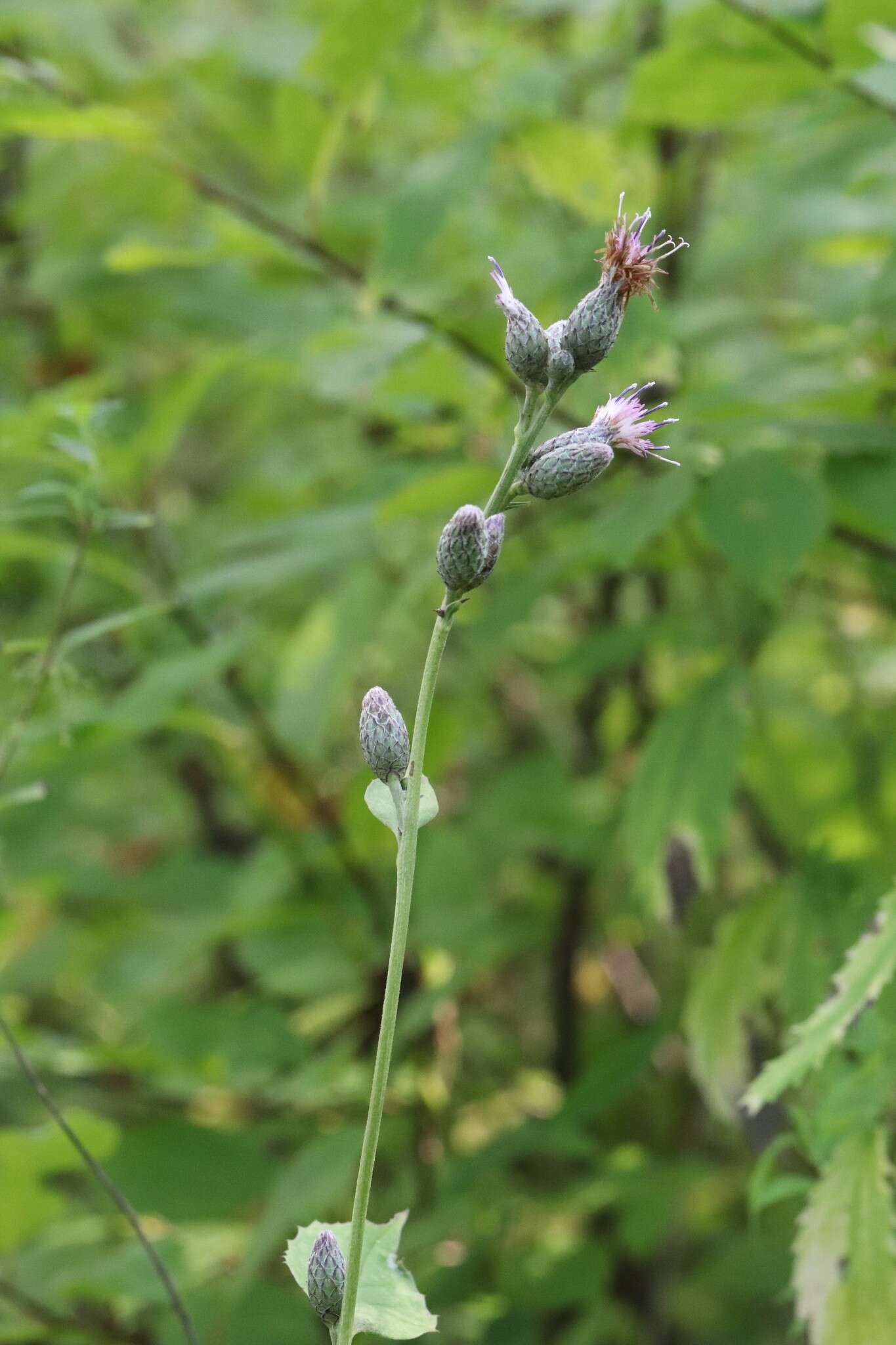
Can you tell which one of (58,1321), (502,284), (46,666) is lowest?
(58,1321)

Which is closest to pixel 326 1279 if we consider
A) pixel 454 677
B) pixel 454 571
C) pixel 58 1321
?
pixel 454 571

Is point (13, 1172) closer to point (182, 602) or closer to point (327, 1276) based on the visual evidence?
point (182, 602)

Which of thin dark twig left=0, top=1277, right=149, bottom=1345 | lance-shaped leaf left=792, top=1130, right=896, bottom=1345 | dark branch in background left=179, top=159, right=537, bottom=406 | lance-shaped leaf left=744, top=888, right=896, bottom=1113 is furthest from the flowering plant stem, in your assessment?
thin dark twig left=0, top=1277, right=149, bottom=1345

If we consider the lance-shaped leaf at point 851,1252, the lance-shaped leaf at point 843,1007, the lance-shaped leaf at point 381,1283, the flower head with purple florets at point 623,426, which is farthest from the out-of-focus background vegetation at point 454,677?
the flower head with purple florets at point 623,426

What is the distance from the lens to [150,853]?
2723 mm

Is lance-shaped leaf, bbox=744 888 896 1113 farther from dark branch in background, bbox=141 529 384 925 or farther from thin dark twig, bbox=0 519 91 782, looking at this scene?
dark branch in background, bbox=141 529 384 925

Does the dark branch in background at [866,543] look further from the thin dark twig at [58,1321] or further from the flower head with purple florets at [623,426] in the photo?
the thin dark twig at [58,1321]

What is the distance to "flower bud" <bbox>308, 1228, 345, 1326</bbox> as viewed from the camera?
28.7 inches

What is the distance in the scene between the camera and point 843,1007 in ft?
3.07

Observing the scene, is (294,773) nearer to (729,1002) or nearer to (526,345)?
(729,1002)

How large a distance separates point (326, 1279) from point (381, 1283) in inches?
4.7

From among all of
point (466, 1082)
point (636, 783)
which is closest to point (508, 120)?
point (636, 783)

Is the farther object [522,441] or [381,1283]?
[381,1283]

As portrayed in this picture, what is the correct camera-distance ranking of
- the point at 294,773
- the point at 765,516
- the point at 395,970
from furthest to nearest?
the point at 294,773 → the point at 765,516 → the point at 395,970
